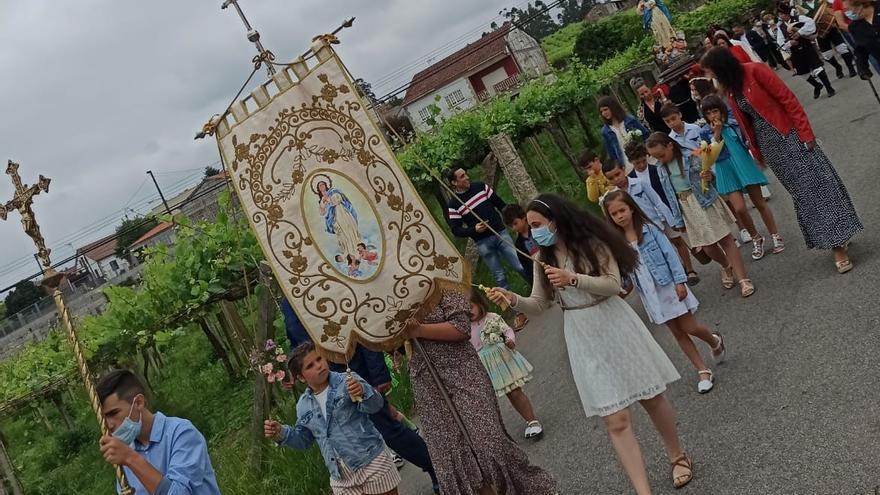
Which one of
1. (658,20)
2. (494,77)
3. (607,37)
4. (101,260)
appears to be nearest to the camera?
(658,20)

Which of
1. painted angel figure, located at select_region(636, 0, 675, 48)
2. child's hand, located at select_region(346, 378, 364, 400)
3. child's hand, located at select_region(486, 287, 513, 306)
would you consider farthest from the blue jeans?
painted angel figure, located at select_region(636, 0, 675, 48)

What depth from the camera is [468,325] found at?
5.18 metres

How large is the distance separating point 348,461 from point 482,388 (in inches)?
39.5

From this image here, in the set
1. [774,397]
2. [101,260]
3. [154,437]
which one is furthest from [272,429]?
[101,260]

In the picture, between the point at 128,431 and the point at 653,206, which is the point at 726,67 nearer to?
the point at 653,206

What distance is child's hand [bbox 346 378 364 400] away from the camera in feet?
16.5

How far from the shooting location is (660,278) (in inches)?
238

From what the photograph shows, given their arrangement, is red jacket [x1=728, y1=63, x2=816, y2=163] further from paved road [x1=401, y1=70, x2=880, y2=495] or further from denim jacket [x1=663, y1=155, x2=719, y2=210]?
paved road [x1=401, y1=70, x2=880, y2=495]

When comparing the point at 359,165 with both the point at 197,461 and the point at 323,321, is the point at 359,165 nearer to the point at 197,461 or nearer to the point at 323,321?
the point at 323,321

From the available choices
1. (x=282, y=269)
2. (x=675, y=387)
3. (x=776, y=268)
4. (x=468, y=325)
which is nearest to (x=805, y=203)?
(x=776, y=268)

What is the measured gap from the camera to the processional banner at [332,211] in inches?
195

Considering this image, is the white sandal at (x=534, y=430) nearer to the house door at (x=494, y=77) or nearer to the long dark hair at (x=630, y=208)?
the long dark hair at (x=630, y=208)

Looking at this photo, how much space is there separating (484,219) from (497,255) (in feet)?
2.19

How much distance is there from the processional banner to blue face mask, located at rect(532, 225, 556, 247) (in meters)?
0.54
